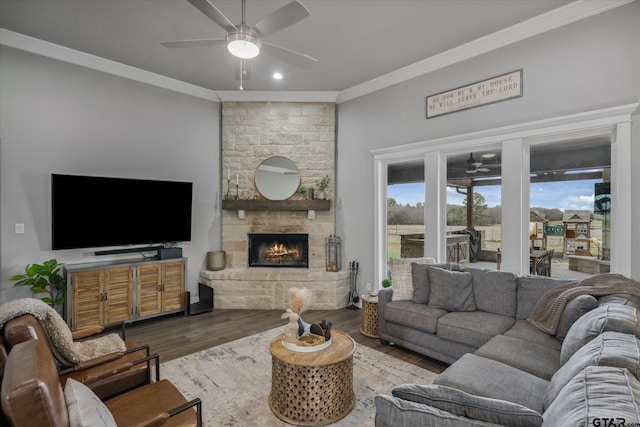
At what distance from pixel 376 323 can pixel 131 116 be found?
416cm

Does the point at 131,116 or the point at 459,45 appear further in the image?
the point at 131,116

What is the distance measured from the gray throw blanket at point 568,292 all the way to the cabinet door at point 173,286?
13.6 ft

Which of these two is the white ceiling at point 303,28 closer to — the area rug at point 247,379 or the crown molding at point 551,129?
the crown molding at point 551,129

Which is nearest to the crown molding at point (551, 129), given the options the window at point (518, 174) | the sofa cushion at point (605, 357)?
the window at point (518, 174)

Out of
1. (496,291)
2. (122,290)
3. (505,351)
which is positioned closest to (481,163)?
(496,291)

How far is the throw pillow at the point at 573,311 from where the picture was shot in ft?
7.72

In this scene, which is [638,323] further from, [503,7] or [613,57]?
[503,7]

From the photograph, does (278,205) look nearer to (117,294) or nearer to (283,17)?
(117,294)

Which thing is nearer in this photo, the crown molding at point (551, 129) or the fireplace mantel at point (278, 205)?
the crown molding at point (551, 129)

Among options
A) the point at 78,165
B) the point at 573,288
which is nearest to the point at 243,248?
the point at 78,165

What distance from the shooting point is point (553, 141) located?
11.0 feet

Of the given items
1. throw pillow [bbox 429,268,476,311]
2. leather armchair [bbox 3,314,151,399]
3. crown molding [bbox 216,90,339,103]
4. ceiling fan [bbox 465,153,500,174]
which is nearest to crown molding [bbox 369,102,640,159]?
ceiling fan [bbox 465,153,500,174]

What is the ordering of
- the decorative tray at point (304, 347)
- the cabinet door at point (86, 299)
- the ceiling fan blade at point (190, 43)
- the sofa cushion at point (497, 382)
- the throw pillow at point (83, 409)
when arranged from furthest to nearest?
the cabinet door at point (86, 299)
the ceiling fan blade at point (190, 43)
the decorative tray at point (304, 347)
the sofa cushion at point (497, 382)
the throw pillow at point (83, 409)

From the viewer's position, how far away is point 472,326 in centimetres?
282
